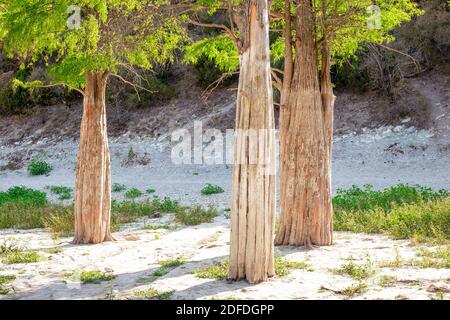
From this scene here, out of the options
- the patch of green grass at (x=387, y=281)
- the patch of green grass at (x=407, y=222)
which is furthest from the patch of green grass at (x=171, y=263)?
the patch of green grass at (x=407, y=222)

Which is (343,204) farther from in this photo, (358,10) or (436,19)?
(436,19)

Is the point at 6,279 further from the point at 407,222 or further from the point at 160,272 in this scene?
the point at 407,222

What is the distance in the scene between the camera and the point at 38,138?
29.5 meters

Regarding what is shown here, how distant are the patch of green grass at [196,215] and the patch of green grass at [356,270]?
6.89 metres

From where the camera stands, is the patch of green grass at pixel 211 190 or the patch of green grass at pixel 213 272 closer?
the patch of green grass at pixel 213 272

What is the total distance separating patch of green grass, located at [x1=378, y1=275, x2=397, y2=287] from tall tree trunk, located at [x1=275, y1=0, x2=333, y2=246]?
3.25 meters

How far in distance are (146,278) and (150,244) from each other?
356 centimetres

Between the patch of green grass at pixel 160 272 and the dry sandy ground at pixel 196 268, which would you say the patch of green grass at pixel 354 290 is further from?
the patch of green grass at pixel 160 272

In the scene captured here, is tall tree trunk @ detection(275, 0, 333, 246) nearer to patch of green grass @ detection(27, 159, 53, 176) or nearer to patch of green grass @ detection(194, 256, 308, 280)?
patch of green grass @ detection(194, 256, 308, 280)

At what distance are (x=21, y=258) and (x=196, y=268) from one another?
10.3 ft

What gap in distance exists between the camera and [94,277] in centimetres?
916

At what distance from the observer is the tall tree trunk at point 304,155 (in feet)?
38.5
